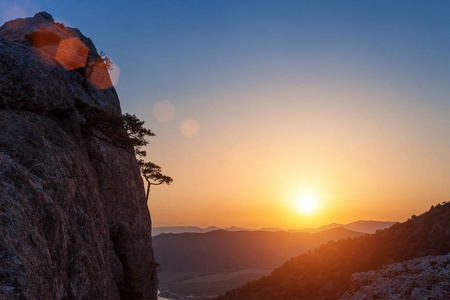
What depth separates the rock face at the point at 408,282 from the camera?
15.5m

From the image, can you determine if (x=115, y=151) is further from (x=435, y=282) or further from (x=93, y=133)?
(x=435, y=282)

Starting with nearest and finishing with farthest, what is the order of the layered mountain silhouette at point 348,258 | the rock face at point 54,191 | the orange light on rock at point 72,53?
the rock face at point 54,191, the orange light on rock at point 72,53, the layered mountain silhouette at point 348,258

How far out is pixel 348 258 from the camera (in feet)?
156

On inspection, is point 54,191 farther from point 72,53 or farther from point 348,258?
point 348,258

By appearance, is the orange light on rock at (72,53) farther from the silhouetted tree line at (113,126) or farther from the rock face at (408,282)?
the rock face at (408,282)

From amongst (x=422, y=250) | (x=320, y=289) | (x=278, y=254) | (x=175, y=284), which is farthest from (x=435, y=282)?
(x=278, y=254)

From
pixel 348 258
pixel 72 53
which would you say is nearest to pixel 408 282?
pixel 72 53

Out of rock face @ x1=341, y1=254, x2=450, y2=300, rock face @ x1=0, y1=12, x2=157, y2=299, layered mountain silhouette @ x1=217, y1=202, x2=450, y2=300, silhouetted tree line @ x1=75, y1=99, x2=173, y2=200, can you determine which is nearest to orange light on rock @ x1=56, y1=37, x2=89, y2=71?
rock face @ x1=0, y1=12, x2=157, y2=299

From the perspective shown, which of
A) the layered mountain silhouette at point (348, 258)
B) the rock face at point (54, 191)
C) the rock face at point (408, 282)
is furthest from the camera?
the layered mountain silhouette at point (348, 258)

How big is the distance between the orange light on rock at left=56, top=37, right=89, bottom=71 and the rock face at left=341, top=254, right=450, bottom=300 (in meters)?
28.6

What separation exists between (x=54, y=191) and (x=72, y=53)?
21.4m

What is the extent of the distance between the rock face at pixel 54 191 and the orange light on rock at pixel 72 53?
1.33 ft

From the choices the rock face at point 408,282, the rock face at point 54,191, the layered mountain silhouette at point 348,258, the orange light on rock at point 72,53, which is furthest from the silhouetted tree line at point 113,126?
the layered mountain silhouette at point 348,258

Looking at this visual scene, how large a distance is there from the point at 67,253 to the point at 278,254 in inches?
7562
